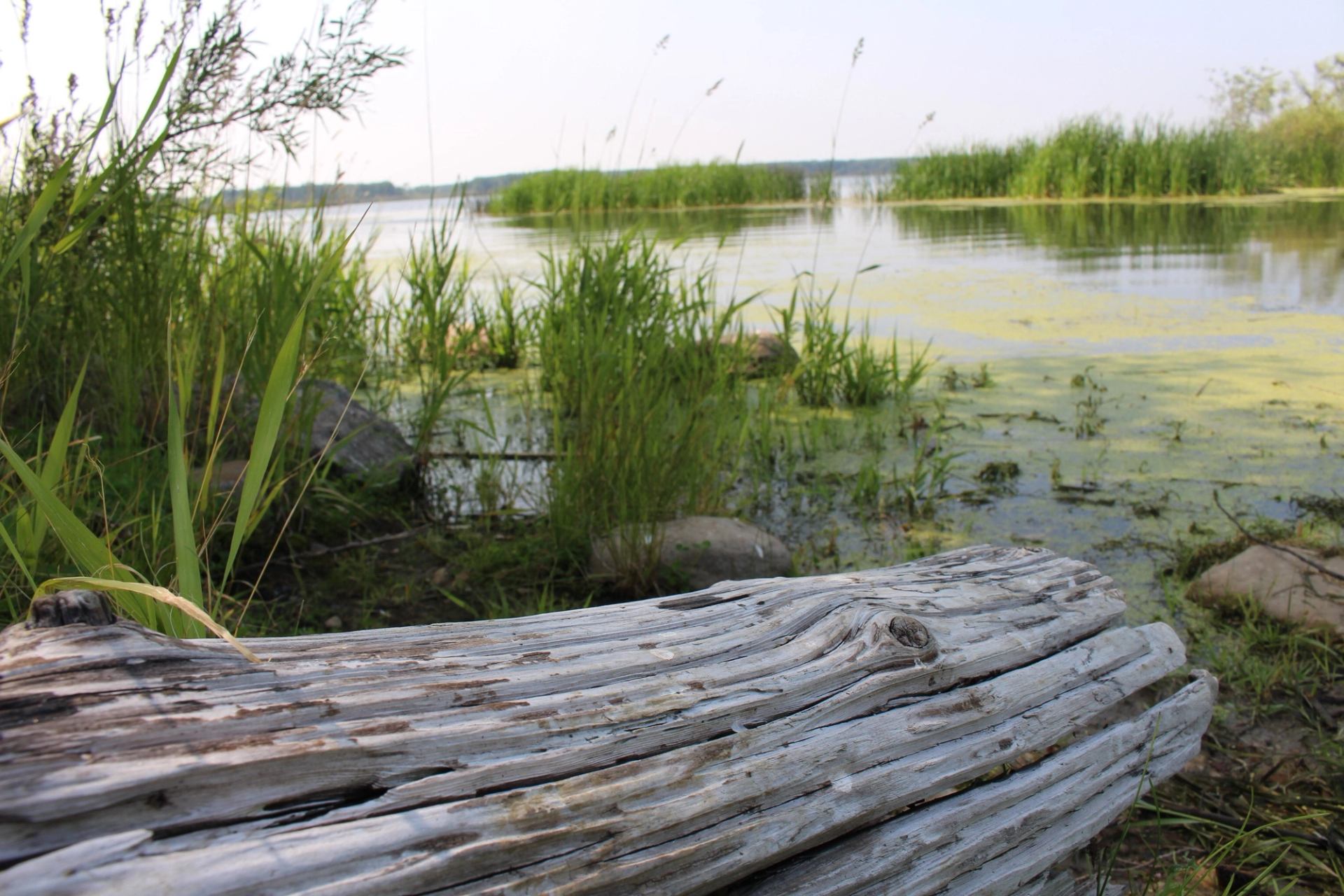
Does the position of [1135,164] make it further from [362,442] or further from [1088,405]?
[362,442]

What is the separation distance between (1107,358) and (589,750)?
198 inches

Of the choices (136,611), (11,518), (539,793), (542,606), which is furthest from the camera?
(542,606)

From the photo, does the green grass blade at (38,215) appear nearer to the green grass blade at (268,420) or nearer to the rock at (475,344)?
the green grass blade at (268,420)

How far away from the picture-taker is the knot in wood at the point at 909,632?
138cm

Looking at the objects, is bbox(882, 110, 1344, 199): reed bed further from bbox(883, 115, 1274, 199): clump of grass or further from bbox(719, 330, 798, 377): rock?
bbox(719, 330, 798, 377): rock

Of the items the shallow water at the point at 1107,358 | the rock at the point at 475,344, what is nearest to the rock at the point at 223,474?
the shallow water at the point at 1107,358

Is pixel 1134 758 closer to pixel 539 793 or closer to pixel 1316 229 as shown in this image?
pixel 539 793

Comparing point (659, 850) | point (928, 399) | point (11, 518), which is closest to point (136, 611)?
point (659, 850)

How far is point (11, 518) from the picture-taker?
174 cm

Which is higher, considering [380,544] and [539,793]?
[539,793]

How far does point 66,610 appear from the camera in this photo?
942 millimetres

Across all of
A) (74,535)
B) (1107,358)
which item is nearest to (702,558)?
(74,535)

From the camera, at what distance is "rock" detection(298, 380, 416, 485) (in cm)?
319

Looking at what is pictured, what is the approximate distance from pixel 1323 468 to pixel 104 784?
3894 mm
